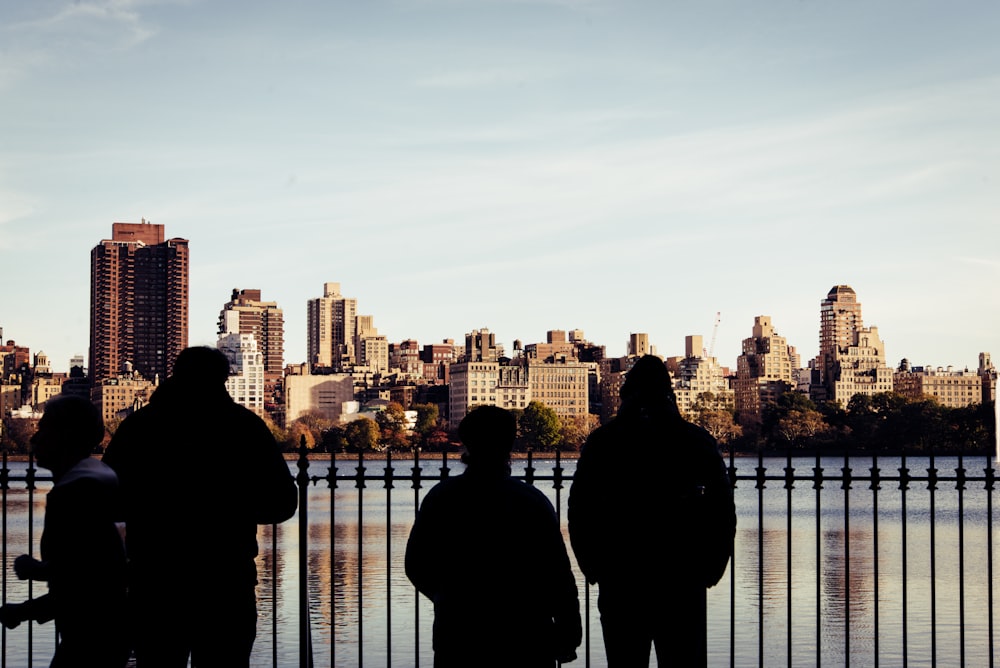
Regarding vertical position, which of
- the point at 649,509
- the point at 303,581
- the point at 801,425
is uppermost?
the point at 649,509

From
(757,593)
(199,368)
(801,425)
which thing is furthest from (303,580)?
(801,425)

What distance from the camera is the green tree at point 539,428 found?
474 feet

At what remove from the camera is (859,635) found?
59.3 ft

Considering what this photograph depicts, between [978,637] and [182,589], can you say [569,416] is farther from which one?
[182,589]

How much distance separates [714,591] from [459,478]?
61.9 feet

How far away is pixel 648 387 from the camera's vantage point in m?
5.98

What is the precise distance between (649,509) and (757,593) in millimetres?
17178

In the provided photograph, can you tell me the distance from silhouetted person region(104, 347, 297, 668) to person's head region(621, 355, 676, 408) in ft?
4.73

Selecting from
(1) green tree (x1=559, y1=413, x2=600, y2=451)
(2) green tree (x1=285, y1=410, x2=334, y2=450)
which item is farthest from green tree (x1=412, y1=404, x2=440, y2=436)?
(1) green tree (x1=559, y1=413, x2=600, y2=451)

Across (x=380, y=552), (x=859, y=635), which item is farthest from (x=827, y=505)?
Result: (x=859, y=635)

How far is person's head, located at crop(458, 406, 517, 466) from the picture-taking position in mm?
5000

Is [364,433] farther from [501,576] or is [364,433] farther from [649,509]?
[501,576]

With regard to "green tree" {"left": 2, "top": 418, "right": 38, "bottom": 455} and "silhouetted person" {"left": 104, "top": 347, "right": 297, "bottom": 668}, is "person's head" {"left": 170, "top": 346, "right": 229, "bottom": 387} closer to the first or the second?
"silhouetted person" {"left": 104, "top": 347, "right": 297, "bottom": 668}

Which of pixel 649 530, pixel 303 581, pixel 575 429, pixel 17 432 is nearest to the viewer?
pixel 649 530
